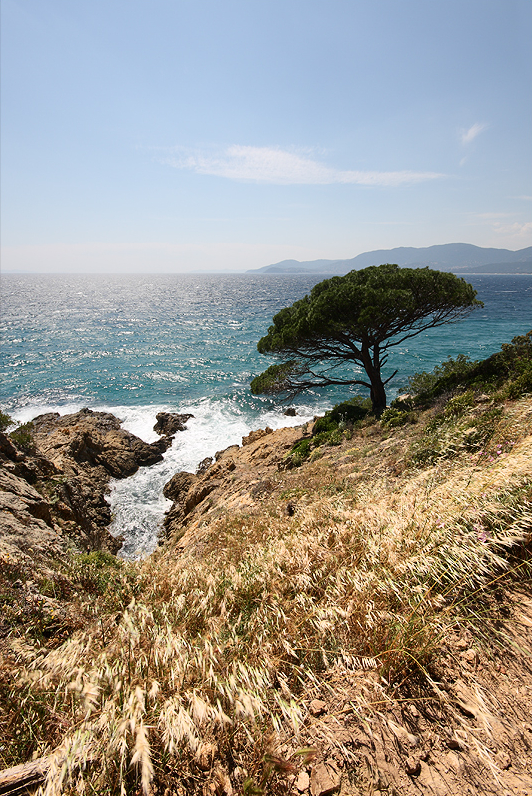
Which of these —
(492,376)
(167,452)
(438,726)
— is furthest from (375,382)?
(438,726)

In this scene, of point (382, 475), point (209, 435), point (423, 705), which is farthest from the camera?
point (209, 435)

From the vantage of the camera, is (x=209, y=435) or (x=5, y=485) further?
(x=209, y=435)

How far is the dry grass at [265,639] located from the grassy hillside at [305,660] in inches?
0.7

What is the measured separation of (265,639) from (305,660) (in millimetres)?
374

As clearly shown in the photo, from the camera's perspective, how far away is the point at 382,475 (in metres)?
6.92

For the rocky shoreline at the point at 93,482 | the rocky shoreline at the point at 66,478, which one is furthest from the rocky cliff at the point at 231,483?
the rocky shoreline at the point at 66,478

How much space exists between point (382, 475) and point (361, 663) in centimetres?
475

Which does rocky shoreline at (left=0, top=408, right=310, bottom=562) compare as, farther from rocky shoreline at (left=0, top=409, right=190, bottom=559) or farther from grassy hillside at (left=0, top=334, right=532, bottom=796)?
grassy hillside at (left=0, top=334, right=532, bottom=796)

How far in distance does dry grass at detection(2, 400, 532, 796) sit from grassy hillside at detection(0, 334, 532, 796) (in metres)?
0.02

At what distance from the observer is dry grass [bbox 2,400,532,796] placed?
6.43ft

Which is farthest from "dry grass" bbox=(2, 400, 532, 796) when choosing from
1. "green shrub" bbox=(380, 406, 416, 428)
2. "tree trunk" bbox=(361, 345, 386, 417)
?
"tree trunk" bbox=(361, 345, 386, 417)

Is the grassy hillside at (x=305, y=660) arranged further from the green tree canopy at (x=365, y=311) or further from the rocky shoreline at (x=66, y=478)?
the green tree canopy at (x=365, y=311)

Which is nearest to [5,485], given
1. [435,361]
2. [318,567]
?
[318,567]

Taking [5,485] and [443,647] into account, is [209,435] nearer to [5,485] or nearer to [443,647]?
[5,485]
